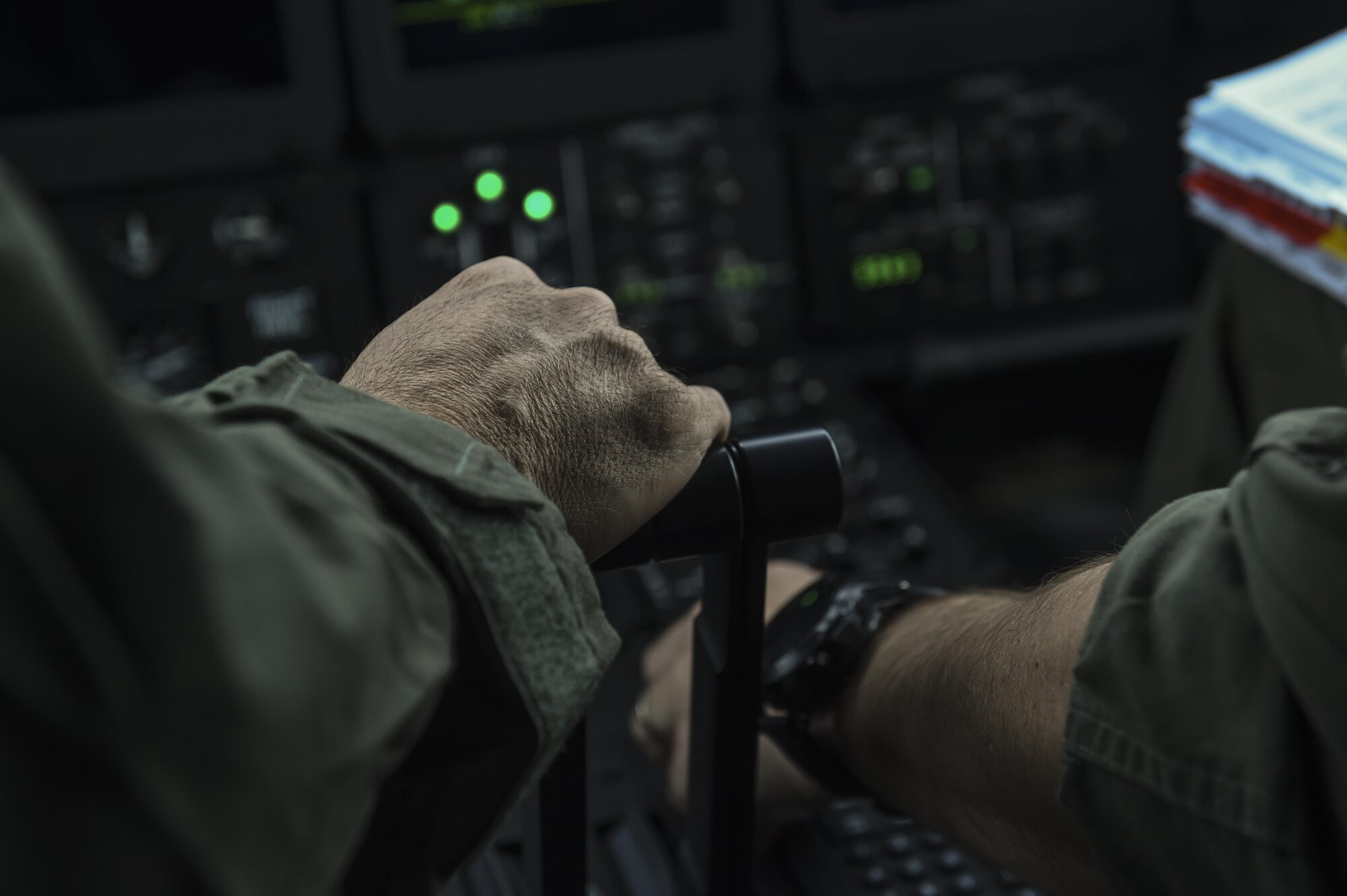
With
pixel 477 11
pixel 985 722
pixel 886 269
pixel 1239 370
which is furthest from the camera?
pixel 886 269

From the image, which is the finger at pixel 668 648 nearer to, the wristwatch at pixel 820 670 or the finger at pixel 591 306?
the wristwatch at pixel 820 670

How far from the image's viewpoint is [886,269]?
4.23 ft

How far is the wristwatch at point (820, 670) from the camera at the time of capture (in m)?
0.68

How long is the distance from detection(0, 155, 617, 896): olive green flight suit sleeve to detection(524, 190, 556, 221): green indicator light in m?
0.86

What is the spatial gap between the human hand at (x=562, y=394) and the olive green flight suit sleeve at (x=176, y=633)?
169 mm

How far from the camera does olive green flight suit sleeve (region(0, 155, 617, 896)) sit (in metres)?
0.25

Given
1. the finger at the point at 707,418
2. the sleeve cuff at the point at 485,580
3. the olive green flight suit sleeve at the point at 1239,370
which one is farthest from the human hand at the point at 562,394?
the olive green flight suit sleeve at the point at 1239,370

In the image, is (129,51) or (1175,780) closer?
(1175,780)

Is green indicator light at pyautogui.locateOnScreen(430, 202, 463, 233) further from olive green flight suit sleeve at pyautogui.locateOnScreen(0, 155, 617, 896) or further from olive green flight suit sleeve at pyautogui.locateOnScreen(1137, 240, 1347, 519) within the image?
olive green flight suit sleeve at pyautogui.locateOnScreen(0, 155, 617, 896)

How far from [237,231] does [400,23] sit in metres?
0.24

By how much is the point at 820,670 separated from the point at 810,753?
5cm

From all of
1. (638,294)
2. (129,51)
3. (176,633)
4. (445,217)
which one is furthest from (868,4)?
(176,633)

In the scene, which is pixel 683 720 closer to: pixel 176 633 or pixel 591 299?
pixel 591 299

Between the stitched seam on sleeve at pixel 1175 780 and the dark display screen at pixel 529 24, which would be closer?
the stitched seam on sleeve at pixel 1175 780
